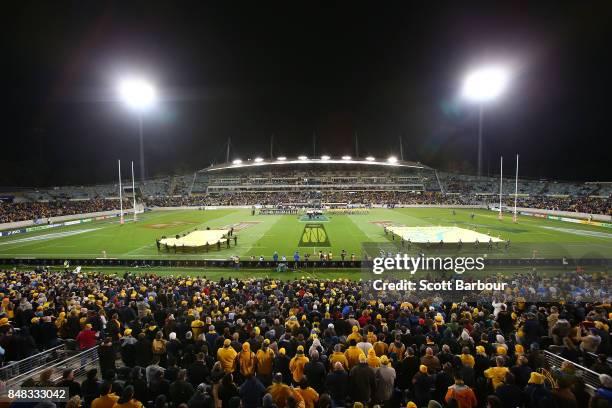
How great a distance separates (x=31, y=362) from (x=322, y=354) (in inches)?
270

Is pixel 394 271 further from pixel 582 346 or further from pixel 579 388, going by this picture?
pixel 579 388

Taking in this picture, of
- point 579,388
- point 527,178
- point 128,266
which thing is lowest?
point 128,266

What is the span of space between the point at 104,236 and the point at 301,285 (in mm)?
32931

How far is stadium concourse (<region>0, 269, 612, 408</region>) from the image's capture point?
19.5 feet

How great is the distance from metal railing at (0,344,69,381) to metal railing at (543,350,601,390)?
11199mm

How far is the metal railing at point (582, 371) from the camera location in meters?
6.56

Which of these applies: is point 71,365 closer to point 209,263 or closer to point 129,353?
point 129,353

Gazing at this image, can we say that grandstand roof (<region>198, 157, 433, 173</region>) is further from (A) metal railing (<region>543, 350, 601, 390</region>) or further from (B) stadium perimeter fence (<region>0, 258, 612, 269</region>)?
(A) metal railing (<region>543, 350, 601, 390</region>)

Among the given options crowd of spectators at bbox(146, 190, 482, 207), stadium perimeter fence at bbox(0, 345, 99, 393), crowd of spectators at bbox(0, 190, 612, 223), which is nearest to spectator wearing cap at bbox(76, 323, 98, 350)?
stadium perimeter fence at bbox(0, 345, 99, 393)

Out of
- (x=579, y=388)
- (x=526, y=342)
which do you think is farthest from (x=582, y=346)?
(x=579, y=388)

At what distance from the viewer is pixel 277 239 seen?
35.7 meters

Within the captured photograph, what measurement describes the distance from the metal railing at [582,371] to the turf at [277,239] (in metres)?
18.4

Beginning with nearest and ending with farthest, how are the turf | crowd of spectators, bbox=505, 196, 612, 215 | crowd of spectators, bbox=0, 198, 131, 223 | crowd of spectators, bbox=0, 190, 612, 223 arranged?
1. the turf
2. crowd of spectators, bbox=0, 198, 131, 223
3. crowd of spectators, bbox=505, 196, 612, 215
4. crowd of spectators, bbox=0, 190, 612, 223

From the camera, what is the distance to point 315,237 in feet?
118
